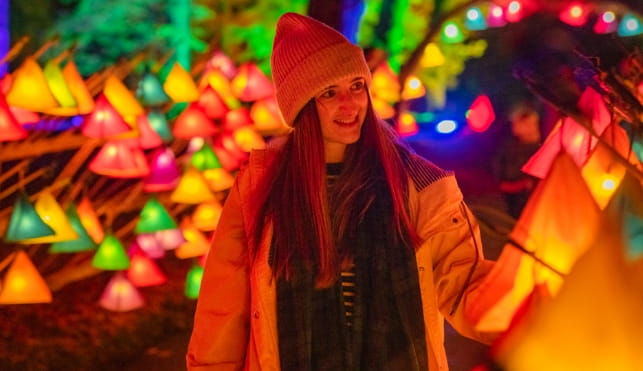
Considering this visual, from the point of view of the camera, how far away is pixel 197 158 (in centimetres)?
712

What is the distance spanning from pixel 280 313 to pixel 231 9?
9157mm

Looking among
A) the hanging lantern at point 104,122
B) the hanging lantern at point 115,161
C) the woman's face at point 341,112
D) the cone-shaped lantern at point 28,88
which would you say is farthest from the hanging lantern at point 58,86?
the woman's face at point 341,112

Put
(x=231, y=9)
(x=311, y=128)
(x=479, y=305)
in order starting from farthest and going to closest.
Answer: (x=231, y=9) < (x=311, y=128) < (x=479, y=305)

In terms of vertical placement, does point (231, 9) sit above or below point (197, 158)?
above

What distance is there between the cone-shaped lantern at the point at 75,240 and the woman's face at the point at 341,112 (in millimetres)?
3405

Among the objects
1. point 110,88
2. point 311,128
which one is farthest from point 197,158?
point 311,128

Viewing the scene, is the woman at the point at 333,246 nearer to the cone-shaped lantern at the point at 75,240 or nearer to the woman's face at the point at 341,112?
the woman's face at the point at 341,112

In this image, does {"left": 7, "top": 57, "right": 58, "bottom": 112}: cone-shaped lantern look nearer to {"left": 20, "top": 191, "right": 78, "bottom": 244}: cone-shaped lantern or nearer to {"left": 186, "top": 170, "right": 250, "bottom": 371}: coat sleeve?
{"left": 20, "top": 191, "right": 78, "bottom": 244}: cone-shaped lantern

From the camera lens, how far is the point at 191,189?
644cm

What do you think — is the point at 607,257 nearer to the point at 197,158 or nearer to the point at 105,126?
the point at 105,126

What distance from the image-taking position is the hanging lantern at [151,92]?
7.18 meters

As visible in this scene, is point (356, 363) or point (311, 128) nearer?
point (356, 363)

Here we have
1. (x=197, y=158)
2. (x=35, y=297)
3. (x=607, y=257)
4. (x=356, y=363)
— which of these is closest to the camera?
(x=607, y=257)

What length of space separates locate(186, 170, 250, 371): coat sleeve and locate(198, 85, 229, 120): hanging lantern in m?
5.23
